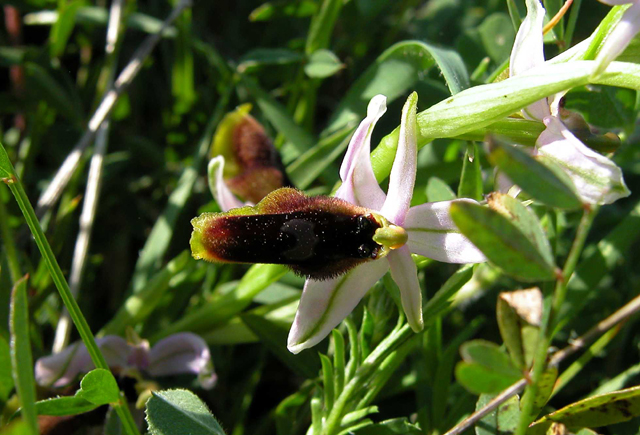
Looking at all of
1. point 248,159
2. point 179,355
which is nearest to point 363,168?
point 248,159

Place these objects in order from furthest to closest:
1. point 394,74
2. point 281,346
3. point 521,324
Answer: point 394,74
point 281,346
point 521,324

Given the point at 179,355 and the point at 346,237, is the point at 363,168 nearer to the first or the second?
the point at 346,237

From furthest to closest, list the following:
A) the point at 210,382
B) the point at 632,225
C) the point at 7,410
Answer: the point at 632,225
the point at 210,382
the point at 7,410

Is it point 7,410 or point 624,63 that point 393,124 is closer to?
point 624,63

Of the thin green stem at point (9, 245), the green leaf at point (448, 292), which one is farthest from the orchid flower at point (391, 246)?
the thin green stem at point (9, 245)

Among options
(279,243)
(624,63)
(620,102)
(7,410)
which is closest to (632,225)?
(620,102)

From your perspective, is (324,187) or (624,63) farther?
(324,187)
